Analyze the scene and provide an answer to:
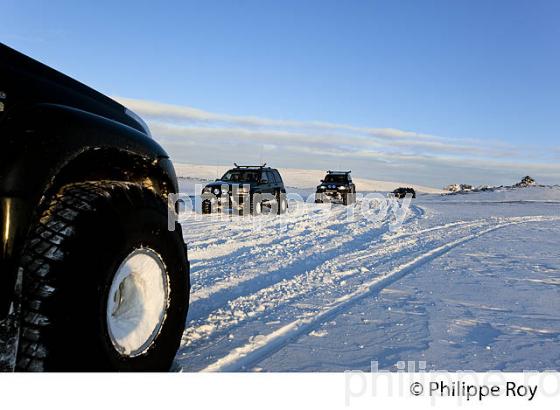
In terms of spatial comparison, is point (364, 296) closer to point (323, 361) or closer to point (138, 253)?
point (323, 361)

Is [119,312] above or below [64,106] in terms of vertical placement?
below

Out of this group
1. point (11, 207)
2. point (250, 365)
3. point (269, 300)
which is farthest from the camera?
point (269, 300)

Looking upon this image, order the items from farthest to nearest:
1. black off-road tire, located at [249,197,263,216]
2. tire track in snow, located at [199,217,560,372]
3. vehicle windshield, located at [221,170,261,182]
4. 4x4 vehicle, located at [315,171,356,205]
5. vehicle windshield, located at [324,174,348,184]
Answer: vehicle windshield, located at [324,174,348,184]
4x4 vehicle, located at [315,171,356,205]
vehicle windshield, located at [221,170,261,182]
black off-road tire, located at [249,197,263,216]
tire track in snow, located at [199,217,560,372]

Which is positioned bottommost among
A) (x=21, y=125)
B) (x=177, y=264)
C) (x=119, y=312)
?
(x=119, y=312)

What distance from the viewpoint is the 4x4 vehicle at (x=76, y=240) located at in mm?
1869

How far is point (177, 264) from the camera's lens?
104 inches

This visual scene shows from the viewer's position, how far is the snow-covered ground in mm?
3053

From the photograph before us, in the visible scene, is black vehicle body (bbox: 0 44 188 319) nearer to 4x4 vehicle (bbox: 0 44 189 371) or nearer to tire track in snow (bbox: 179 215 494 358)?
4x4 vehicle (bbox: 0 44 189 371)

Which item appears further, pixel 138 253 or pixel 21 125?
pixel 138 253

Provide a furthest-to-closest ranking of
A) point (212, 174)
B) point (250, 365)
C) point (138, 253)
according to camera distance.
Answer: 1. point (212, 174)
2. point (250, 365)
3. point (138, 253)

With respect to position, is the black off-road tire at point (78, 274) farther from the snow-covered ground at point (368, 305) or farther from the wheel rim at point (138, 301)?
the snow-covered ground at point (368, 305)

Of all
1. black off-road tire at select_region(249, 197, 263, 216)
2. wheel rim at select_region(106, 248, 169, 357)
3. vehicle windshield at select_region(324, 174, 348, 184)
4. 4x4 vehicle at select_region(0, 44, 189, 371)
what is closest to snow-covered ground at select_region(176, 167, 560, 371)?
wheel rim at select_region(106, 248, 169, 357)
